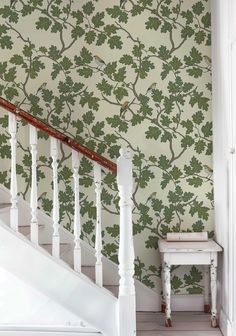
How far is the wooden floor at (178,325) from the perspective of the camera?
383 centimetres

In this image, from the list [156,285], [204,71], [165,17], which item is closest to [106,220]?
[156,285]

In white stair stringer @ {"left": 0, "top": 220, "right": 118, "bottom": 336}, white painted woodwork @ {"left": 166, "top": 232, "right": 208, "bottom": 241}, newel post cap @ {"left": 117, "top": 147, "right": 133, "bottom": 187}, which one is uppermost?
newel post cap @ {"left": 117, "top": 147, "right": 133, "bottom": 187}

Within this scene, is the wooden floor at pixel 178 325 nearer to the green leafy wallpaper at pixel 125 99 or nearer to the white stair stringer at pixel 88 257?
the white stair stringer at pixel 88 257

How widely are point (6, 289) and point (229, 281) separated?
5.13ft

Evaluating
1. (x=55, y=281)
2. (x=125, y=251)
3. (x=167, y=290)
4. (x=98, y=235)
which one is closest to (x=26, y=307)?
(x=55, y=281)

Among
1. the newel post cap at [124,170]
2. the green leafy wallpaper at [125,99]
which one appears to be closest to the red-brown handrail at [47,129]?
the newel post cap at [124,170]

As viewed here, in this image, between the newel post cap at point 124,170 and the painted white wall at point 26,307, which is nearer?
the newel post cap at point 124,170

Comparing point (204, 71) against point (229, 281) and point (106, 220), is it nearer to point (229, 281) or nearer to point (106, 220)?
point (106, 220)

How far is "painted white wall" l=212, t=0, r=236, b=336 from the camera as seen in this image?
3.59 metres

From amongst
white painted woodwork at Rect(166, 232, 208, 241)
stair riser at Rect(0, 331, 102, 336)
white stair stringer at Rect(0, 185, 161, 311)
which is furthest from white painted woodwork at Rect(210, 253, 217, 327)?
stair riser at Rect(0, 331, 102, 336)

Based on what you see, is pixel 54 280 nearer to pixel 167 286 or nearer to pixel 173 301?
pixel 167 286

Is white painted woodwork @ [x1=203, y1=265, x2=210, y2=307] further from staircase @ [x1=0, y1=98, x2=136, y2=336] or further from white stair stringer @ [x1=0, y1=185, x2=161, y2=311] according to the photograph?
staircase @ [x1=0, y1=98, x2=136, y2=336]

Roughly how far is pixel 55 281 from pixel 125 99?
5.56 ft

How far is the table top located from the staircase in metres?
0.63
